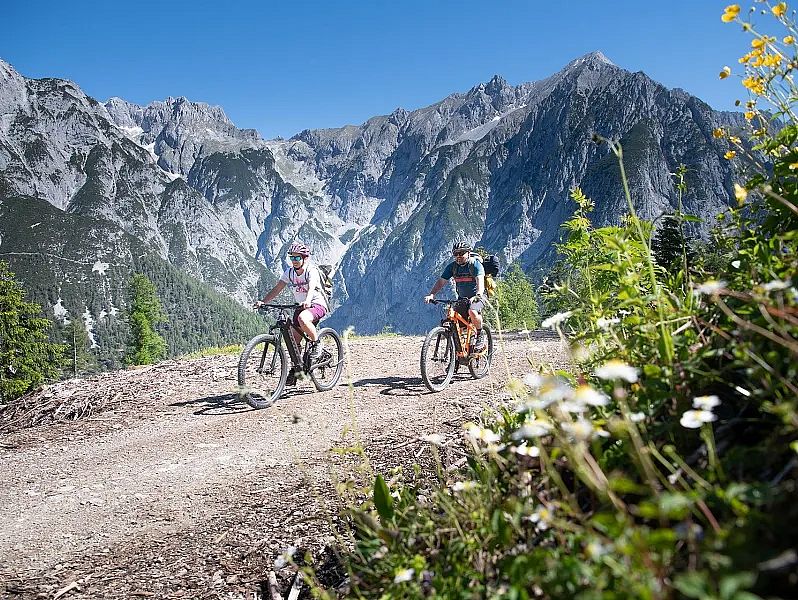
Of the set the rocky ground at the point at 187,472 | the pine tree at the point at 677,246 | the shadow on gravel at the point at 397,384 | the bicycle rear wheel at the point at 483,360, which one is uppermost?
the pine tree at the point at 677,246

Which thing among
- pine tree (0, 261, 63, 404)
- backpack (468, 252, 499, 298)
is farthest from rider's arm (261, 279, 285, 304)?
pine tree (0, 261, 63, 404)

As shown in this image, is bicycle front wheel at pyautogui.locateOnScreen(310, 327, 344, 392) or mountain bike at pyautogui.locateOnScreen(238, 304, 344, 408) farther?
bicycle front wheel at pyautogui.locateOnScreen(310, 327, 344, 392)

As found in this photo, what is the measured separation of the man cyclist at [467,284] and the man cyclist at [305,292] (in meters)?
2.17

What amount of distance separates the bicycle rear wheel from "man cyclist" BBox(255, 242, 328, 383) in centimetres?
321

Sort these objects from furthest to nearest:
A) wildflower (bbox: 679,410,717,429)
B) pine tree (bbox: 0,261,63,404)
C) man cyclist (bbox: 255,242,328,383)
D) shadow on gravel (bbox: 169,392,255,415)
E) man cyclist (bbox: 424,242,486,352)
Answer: pine tree (bbox: 0,261,63,404) < man cyclist (bbox: 424,242,486,352) < man cyclist (bbox: 255,242,328,383) < shadow on gravel (bbox: 169,392,255,415) < wildflower (bbox: 679,410,717,429)

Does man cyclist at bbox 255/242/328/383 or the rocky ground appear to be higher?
man cyclist at bbox 255/242/328/383

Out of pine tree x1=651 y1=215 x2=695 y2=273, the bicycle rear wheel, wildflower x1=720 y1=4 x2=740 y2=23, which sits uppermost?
wildflower x1=720 y1=4 x2=740 y2=23

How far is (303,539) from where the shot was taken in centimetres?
406

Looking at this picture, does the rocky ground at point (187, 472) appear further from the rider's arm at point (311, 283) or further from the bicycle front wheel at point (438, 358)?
the rider's arm at point (311, 283)

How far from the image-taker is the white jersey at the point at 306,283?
Result: 9727 millimetres

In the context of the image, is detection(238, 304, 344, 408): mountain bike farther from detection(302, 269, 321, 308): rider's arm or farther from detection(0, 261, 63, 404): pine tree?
detection(0, 261, 63, 404): pine tree

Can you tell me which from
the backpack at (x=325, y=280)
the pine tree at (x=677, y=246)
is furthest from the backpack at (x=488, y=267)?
the pine tree at (x=677, y=246)

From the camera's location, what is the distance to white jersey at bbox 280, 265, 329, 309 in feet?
31.9

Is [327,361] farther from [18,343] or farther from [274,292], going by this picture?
[18,343]
